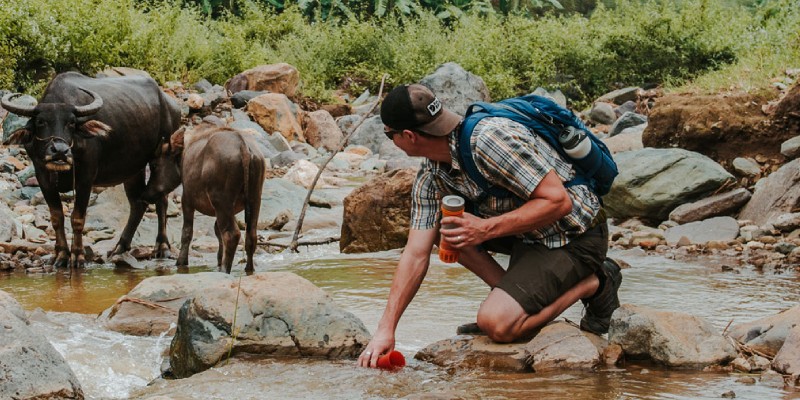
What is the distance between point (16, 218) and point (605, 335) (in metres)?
7.88

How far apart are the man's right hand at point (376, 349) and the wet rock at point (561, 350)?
71cm

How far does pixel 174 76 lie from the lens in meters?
21.3

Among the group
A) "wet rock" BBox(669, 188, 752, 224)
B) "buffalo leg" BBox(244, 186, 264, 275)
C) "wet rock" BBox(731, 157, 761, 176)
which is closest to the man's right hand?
"buffalo leg" BBox(244, 186, 264, 275)

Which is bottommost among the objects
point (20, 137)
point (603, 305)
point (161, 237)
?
point (161, 237)

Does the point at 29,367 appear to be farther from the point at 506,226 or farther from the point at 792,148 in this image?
the point at 792,148

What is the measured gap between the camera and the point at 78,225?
9.00 metres

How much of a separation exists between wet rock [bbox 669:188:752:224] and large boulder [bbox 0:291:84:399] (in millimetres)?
7674

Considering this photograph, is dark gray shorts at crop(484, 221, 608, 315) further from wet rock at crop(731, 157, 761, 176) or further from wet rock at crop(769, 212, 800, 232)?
wet rock at crop(731, 157, 761, 176)

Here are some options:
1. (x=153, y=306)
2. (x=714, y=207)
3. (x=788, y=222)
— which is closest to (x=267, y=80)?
(x=714, y=207)

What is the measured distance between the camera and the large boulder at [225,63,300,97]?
2309 cm

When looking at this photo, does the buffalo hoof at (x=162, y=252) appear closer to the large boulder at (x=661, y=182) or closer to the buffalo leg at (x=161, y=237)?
the buffalo leg at (x=161, y=237)

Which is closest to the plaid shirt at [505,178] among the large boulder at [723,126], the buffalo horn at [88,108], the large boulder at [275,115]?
the buffalo horn at [88,108]

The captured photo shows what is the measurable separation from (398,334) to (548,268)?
3.93ft

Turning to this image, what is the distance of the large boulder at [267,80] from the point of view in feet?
75.8
